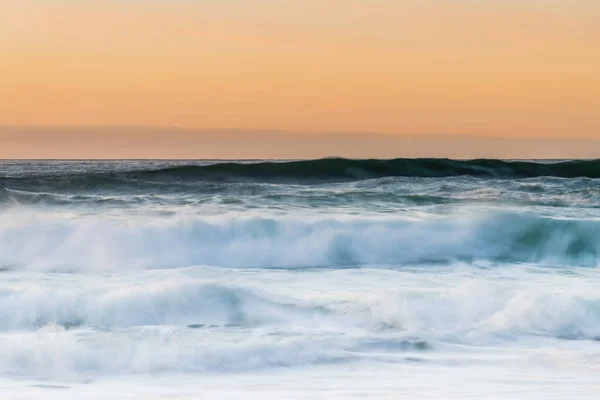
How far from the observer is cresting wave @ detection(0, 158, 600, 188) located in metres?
20.3

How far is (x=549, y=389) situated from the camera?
4000mm

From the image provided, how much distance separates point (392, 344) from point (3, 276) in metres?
4.32

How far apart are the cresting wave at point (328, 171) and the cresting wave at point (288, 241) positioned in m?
7.10

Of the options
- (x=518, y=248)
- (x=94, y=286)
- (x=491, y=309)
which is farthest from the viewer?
(x=518, y=248)

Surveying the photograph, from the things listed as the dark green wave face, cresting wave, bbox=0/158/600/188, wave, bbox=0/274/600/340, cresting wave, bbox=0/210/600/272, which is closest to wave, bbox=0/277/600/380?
wave, bbox=0/274/600/340

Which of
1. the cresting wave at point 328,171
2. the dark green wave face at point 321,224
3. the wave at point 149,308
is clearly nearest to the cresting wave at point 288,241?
the dark green wave face at point 321,224

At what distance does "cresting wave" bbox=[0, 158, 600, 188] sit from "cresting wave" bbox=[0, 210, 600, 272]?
7.10 meters

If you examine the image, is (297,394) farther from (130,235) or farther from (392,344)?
(130,235)

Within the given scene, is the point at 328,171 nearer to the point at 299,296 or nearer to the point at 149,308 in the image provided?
the point at 299,296

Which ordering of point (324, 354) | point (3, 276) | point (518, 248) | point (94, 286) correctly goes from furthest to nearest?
point (518, 248) → point (3, 276) → point (94, 286) → point (324, 354)

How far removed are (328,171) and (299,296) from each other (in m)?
16.3

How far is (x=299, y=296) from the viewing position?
668 centimetres

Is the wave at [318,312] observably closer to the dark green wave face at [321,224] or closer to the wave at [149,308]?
the wave at [149,308]

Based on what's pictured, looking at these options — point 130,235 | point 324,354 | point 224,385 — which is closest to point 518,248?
point 130,235
